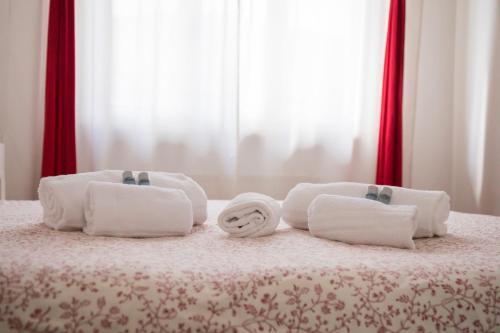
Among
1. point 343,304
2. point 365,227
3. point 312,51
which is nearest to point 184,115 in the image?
point 312,51

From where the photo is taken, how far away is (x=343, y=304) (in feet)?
2.88

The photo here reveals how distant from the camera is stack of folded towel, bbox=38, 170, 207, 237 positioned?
1210 millimetres

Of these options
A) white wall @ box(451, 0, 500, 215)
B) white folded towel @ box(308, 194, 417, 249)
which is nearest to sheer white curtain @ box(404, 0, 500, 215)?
white wall @ box(451, 0, 500, 215)

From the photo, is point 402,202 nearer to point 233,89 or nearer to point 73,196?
point 73,196

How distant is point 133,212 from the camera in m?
1.22

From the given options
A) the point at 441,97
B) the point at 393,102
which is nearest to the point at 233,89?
the point at 393,102

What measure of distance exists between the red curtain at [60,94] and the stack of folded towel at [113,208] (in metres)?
1.75

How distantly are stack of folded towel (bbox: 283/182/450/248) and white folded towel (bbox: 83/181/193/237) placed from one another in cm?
37

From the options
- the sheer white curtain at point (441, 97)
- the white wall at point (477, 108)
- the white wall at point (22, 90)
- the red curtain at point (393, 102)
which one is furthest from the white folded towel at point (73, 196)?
the sheer white curtain at point (441, 97)

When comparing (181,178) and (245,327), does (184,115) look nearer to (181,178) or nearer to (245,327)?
(181,178)

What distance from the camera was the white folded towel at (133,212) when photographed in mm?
1208

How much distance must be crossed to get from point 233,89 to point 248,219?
6.50ft

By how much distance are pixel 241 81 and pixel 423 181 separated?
1.59 meters

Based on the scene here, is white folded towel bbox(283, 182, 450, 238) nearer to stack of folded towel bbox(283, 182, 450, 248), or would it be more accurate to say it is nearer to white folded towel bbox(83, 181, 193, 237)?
stack of folded towel bbox(283, 182, 450, 248)
